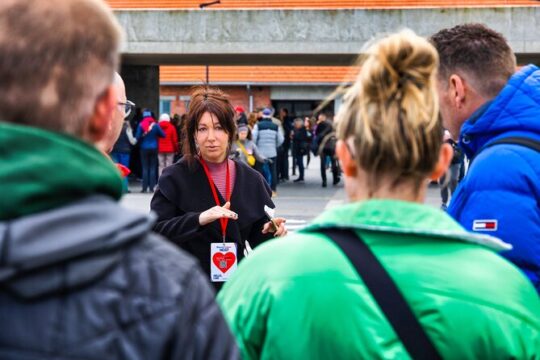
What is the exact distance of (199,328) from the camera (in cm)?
158

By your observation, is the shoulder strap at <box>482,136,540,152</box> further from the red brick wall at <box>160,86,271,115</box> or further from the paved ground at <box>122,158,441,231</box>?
the red brick wall at <box>160,86,271,115</box>

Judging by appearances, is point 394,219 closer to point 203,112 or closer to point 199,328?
point 199,328

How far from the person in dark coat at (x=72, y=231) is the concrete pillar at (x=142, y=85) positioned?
933 inches

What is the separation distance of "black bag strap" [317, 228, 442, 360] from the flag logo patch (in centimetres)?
126

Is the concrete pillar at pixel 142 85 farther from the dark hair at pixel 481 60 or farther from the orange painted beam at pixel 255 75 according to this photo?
the dark hair at pixel 481 60

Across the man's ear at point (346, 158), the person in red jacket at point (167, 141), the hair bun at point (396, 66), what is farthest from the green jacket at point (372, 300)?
the person in red jacket at point (167, 141)

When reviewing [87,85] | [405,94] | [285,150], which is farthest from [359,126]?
[285,150]

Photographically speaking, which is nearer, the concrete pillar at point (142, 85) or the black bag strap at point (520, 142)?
the black bag strap at point (520, 142)

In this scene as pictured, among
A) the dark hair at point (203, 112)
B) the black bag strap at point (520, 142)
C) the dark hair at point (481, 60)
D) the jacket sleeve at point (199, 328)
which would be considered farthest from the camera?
the dark hair at point (203, 112)

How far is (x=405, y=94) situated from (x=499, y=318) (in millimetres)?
579

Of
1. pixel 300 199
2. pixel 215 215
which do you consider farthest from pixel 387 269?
pixel 300 199

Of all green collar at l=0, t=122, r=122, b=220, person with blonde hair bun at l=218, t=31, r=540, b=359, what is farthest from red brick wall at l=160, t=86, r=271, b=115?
green collar at l=0, t=122, r=122, b=220

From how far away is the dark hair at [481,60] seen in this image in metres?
3.44

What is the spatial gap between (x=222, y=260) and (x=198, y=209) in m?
0.33
